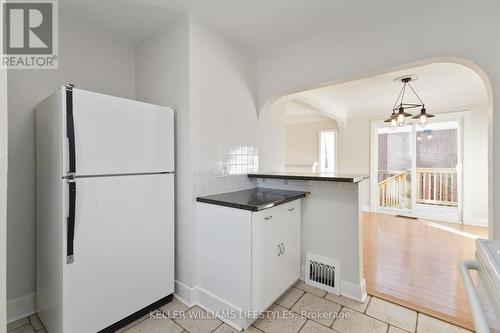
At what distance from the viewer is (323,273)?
2184mm

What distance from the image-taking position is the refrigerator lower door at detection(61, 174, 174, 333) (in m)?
1.44

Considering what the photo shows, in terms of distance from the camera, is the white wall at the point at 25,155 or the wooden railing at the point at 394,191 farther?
the wooden railing at the point at 394,191

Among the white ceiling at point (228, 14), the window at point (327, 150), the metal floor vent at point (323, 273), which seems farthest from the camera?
the window at point (327, 150)

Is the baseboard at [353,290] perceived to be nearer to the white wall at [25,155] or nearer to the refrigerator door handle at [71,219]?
the refrigerator door handle at [71,219]

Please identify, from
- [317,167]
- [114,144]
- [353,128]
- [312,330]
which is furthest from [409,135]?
[114,144]

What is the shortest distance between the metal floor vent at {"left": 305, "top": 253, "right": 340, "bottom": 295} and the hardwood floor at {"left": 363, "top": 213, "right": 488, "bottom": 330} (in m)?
0.35

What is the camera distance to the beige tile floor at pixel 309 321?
64.8 inches

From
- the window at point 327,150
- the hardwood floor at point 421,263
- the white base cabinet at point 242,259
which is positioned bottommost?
the hardwood floor at point 421,263

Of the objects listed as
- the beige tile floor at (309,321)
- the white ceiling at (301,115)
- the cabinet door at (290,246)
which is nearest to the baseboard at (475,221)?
the white ceiling at (301,115)

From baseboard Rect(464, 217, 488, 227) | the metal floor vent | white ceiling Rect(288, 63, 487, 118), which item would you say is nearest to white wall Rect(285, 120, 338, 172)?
white ceiling Rect(288, 63, 487, 118)

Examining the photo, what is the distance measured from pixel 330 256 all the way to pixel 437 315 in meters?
0.85

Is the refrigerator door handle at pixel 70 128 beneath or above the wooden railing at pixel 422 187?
above

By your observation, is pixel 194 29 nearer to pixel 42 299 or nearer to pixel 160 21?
pixel 160 21

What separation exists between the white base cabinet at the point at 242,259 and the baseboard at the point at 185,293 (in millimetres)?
71
